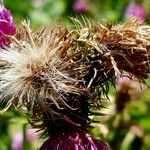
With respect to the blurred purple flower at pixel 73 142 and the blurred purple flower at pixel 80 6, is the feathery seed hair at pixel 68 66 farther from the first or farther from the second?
the blurred purple flower at pixel 80 6

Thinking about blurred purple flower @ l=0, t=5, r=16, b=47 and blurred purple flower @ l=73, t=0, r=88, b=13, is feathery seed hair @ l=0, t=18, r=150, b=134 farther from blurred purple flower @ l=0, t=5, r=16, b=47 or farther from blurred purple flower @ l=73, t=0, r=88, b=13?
blurred purple flower @ l=73, t=0, r=88, b=13

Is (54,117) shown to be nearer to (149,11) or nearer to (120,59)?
(120,59)

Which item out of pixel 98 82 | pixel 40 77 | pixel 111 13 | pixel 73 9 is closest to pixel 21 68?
pixel 40 77

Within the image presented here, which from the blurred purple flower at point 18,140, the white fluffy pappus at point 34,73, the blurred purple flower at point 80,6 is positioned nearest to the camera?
the white fluffy pappus at point 34,73

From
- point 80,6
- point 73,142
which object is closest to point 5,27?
point 73,142

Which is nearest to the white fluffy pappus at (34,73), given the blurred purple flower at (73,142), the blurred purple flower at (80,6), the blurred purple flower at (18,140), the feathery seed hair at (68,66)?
the feathery seed hair at (68,66)
